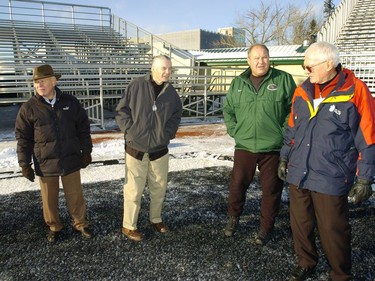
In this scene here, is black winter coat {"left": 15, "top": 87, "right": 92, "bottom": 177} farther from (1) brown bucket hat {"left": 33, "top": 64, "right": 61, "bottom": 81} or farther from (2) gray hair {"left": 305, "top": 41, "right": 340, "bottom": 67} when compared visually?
(2) gray hair {"left": 305, "top": 41, "right": 340, "bottom": 67}

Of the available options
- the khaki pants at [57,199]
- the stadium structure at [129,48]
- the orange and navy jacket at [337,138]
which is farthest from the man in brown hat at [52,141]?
the stadium structure at [129,48]

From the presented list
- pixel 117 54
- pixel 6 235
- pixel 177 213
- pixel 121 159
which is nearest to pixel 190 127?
pixel 121 159

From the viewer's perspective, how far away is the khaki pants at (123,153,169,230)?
124 inches

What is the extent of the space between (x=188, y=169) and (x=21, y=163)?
9.85 feet

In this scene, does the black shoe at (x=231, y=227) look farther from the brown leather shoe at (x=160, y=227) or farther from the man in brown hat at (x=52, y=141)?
the man in brown hat at (x=52, y=141)

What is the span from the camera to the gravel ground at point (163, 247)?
268cm

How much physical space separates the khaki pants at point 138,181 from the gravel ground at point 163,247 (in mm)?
269

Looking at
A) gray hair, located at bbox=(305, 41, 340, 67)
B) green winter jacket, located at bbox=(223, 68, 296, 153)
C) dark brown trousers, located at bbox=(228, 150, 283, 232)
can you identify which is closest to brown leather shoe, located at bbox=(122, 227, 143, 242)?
dark brown trousers, located at bbox=(228, 150, 283, 232)

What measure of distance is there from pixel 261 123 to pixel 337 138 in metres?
0.87

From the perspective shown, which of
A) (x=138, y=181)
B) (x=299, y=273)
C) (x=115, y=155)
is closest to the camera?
(x=299, y=273)

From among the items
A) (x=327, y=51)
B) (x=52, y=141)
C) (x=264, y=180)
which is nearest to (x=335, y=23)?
(x=264, y=180)

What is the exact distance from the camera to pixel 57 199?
3264 mm

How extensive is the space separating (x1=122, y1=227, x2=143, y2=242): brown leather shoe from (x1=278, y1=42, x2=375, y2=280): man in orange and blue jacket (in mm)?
1546

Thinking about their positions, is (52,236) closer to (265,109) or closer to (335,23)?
(265,109)
